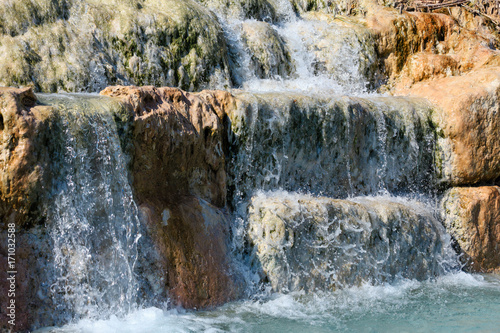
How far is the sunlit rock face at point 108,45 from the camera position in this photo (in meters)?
6.50

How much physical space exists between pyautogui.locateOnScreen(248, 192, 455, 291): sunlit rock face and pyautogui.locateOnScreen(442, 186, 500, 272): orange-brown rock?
2.28ft

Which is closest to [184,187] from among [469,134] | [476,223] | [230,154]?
[230,154]

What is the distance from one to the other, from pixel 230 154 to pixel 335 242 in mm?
1468

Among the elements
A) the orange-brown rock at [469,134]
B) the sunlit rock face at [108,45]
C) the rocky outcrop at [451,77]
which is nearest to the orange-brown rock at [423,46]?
the rocky outcrop at [451,77]

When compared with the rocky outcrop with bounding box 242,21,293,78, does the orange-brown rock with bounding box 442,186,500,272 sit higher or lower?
lower

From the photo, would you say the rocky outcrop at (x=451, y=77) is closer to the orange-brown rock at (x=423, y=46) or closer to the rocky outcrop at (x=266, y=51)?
the orange-brown rock at (x=423, y=46)

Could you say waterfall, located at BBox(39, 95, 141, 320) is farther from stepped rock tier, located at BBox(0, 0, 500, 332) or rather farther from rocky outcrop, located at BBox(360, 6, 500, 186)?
rocky outcrop, located at BBox(360, 6, 500, 186)

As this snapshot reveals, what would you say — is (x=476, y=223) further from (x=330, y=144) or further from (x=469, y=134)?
(x=330, y=144)

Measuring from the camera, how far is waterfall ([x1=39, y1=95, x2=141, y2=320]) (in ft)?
14.6

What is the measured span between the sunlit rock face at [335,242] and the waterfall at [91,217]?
1409 millimetres

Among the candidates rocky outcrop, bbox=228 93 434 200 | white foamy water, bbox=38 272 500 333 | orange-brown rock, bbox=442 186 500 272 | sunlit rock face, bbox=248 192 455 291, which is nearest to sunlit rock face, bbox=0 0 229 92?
rocky outcrop, bbox=228 93 434 200

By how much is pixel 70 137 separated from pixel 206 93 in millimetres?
1686

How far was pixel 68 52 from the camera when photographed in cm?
675

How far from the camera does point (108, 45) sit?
7117 millimetres
